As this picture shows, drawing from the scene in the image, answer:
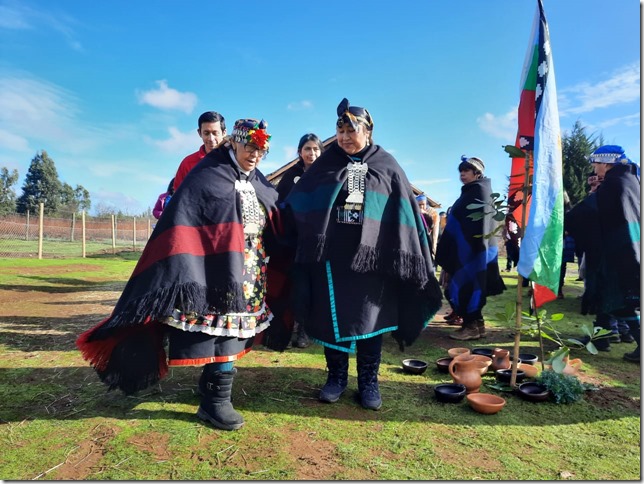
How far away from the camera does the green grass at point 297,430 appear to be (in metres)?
2.07

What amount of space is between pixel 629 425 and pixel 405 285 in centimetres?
166

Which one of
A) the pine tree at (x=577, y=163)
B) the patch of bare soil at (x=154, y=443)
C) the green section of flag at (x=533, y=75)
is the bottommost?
the patch of bare soil at (x=154, y=443)

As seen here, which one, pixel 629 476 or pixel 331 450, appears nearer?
pixel 629 476

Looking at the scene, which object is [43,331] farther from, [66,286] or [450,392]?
[450,392]

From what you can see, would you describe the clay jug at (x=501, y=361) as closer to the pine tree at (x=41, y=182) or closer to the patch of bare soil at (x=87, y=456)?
the patch of bare soil at (x=87, y=456)

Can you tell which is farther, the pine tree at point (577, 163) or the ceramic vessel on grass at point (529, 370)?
the pine tree at point (577, 163)

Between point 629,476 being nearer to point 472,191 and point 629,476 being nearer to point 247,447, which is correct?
point 247,447

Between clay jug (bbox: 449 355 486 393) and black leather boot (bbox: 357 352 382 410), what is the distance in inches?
27.1

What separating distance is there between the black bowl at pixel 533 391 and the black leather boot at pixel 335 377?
131 centimetres

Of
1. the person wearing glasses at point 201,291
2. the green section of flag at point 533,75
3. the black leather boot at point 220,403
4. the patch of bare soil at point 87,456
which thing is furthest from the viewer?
the green section of flag at point 533,75

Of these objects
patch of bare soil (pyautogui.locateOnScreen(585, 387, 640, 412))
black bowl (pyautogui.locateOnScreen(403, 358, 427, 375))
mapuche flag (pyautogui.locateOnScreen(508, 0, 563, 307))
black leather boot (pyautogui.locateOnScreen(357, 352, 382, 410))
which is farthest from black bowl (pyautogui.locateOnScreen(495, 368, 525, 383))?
black leather boot (pyautogui.locateOnScreen(357, 352, 382, 410))

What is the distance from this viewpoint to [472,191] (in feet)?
15.1

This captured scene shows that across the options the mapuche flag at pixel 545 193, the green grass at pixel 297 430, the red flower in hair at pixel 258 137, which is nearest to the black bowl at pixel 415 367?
the green grass at pixel 297 430

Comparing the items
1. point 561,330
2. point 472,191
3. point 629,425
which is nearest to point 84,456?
point 629,425
